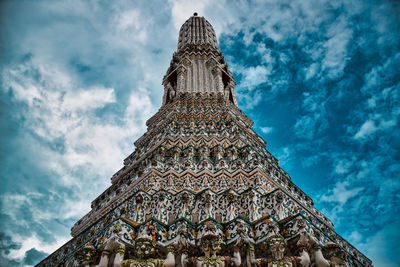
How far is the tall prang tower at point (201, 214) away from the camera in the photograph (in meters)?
5.52

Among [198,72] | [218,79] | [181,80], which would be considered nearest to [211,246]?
[181,80]

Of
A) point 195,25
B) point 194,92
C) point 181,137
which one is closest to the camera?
point 181,137

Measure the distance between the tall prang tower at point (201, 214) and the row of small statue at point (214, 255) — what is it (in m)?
0.02

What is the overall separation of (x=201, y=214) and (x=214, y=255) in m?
1.39

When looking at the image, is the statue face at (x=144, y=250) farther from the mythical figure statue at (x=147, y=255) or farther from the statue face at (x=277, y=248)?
the statue face at (x=277, y=248)

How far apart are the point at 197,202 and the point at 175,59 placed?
1327 cm

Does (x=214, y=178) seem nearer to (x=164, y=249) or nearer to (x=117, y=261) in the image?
(x=164, y=249)

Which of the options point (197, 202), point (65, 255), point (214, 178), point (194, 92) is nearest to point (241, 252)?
point (197, 202)

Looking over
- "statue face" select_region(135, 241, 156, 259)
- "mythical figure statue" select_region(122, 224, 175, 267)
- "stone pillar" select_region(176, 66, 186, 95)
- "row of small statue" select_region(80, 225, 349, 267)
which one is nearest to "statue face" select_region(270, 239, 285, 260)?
"row of small statue" select_region(80, 225, 349, 267)

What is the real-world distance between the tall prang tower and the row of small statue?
2 cm

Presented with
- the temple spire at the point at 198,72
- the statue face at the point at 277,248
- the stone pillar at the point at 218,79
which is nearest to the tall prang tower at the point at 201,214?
the statue face at the point at 277,248

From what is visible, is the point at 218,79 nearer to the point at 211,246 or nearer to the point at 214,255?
the point at 211,246

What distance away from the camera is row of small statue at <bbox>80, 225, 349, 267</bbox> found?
5297mm

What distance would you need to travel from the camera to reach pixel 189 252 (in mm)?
5660
